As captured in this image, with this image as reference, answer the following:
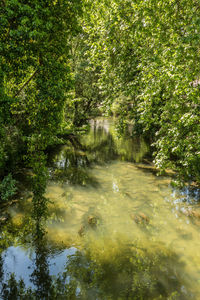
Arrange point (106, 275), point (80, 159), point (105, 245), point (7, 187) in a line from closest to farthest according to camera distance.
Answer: point (106, 275) → point (105, 245) → point (7, 187) → point (80, 159)

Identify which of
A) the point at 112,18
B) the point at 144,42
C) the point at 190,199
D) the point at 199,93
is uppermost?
the point at 112,18

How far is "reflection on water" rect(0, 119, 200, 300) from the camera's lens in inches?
220

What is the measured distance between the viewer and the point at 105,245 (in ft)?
23.7

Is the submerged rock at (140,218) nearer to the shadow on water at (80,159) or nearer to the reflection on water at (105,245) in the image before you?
the reflection on water at (105,245)

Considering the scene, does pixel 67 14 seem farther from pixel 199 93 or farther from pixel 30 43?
pixel 199 93

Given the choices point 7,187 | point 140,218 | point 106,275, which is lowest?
point 106,275

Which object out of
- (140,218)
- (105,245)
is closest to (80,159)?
(140,218)

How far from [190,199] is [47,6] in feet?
36.2

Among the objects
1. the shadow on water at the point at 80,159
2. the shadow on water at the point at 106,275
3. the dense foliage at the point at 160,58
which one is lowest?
the shadow on water at the point at 106,275

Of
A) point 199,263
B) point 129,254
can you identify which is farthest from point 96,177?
point 199,263

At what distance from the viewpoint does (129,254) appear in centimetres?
686

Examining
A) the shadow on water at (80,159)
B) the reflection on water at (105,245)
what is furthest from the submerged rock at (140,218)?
the shadow on water at (80,159)

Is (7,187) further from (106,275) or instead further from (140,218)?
(140,218)

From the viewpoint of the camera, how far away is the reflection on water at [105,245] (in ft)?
18.3
